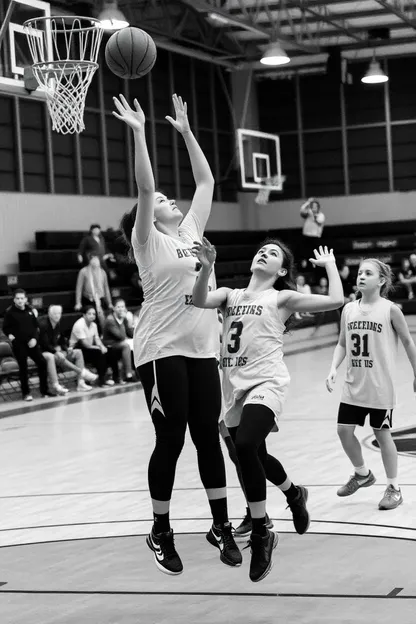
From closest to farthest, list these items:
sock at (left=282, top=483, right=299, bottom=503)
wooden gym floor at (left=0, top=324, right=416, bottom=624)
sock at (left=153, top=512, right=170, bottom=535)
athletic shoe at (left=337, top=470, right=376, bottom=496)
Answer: wooden gym floor at (left=0, top=324, right=416, bottom=624)
sock at (left=153, top=512, right=170, bottom=535)
sock at (left=282, top=483, right=299, bottom=503)
athletic shoe at (left=337, top=470, right=376, bottom=496)

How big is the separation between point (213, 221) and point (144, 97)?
13.5ft

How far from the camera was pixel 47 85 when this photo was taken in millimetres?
12047

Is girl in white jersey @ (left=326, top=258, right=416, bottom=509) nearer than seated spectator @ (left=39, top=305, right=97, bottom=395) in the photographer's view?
Yes

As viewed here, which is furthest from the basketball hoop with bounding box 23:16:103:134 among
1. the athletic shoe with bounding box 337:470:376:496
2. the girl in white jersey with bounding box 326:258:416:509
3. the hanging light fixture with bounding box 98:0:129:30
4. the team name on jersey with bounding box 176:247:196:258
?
the team name on jersey with bounding box 176:247:196:258

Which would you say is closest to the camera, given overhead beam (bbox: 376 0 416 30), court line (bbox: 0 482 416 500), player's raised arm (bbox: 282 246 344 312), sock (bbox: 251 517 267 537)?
sock (bbox: 251 517 267 537)

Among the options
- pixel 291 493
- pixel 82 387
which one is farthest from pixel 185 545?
pixel 82 387

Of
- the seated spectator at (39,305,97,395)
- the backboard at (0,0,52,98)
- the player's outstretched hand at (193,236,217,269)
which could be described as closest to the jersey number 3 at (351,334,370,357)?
the player's outstretched hand at (193,236,217,269)

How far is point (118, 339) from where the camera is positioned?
50.1ft

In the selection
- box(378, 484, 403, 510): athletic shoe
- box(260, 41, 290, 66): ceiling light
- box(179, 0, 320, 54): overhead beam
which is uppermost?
box(179, 0, 320, 54): overhead beam

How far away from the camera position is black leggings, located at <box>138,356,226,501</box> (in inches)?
191

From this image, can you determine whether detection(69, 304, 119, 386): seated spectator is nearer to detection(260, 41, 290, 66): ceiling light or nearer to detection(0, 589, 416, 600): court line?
detection(260, 41, 290, 66): ceiling light

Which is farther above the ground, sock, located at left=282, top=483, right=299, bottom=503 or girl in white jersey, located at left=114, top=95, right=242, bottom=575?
girl in white jersey, located at left=114, top=95, right=242, bottom=575

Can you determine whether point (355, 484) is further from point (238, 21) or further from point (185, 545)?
point (238, 21)

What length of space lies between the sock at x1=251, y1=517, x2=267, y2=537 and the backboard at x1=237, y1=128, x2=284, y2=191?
20.4 metres
